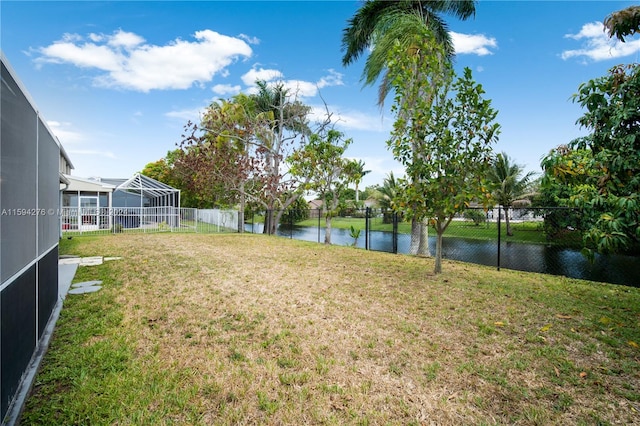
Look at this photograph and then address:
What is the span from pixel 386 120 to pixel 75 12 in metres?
9.82

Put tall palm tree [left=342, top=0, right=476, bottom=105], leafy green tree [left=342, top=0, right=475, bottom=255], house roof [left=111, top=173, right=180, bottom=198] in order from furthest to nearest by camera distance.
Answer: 1. house roof [left=111, top=173, right=180, bottom=198]
2. tall palm tree [left=342, top=0, right=476, bottom=105]
3. leafy green tree [left=342, top=0, right=475, bottom=255]

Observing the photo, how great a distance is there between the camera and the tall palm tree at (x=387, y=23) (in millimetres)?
10750

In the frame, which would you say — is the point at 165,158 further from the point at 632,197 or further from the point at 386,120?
the point at 632,197

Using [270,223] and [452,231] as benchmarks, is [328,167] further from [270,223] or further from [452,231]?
[452,231]

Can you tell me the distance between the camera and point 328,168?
44.5ft

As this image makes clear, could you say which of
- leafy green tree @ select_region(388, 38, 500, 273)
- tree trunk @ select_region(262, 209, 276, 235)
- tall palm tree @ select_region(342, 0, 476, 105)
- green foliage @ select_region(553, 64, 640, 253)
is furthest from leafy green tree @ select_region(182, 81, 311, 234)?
green foliage @ select_region(553, 64, 640, 253)

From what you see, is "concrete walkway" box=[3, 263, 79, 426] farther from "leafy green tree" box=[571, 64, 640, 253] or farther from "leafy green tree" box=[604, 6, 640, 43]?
"leafy green tree" box=[604, 6, 640, 43]

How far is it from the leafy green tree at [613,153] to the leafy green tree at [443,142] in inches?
91.1

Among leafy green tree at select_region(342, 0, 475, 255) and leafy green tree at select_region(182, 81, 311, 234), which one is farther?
leafy green tree at select_region(182, 81, 311, 234)

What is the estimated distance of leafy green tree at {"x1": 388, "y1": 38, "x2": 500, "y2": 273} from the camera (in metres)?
6.27

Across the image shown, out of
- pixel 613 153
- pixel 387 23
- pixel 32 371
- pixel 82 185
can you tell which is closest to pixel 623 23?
pixel 613 153

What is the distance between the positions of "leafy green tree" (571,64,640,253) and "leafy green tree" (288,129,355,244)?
9825 mm

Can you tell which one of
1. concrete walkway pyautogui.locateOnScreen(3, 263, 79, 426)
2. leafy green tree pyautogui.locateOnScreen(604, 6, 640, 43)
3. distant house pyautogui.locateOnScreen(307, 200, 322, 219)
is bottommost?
concrete walkway pyautogui.locateOnScreen(3, 263, 79, 426)

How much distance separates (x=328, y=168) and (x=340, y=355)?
1081 centimetres
